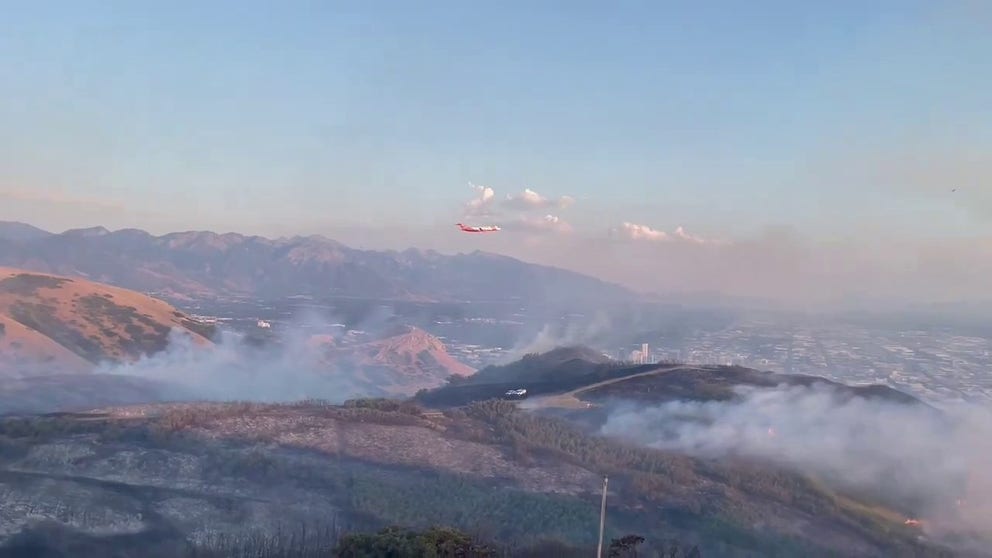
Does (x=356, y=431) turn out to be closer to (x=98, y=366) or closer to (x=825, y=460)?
(x=825, y=460)

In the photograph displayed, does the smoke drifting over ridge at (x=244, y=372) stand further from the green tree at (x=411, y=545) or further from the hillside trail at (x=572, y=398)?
the green tree at (x=411, y=545)

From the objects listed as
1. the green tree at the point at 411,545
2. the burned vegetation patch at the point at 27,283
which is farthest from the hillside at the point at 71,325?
the green tree at the point at 411,545

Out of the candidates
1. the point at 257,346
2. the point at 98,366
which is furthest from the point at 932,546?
the point at 257,346

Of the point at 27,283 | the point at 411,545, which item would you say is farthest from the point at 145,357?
the point at 411,545

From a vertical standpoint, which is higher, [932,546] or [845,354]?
[845,354]

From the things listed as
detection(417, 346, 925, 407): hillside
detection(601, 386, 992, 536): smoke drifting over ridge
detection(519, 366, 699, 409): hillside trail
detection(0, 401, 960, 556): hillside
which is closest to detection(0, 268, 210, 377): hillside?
detection(0, 401, 960, 556): hillside

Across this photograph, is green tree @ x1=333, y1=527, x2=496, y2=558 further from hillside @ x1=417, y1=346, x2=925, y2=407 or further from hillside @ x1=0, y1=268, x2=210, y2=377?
hillside @ x1=0, y1=268, x2=210, y2=377
